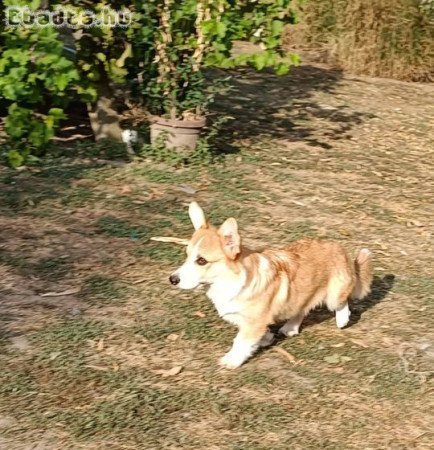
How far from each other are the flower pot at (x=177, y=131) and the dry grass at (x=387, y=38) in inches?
235

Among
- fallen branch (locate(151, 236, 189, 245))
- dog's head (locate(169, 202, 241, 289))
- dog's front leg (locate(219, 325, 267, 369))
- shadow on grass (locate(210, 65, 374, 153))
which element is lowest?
shadow on grass (locate(210, 65, 374, 153))

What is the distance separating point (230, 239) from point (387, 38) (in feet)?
30.1

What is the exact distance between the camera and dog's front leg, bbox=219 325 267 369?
425cm

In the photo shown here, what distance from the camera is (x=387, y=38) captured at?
12.4 m

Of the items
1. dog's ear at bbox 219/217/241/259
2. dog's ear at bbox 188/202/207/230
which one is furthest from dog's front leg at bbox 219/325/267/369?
dog's ear at bbox 188/202/207/230

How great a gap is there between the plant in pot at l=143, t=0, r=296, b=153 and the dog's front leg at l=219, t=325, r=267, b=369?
10.5 feet

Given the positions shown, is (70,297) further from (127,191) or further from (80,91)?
(80,91)

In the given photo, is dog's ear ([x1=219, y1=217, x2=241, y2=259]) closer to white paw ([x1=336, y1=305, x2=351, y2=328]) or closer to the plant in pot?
white paw ([x1=336, y1=305, x2=351, y2=328])

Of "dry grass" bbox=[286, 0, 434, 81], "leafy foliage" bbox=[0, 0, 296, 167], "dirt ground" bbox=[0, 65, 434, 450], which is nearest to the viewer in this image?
"dirt ground" bbox=[0, 65, 434, 450]

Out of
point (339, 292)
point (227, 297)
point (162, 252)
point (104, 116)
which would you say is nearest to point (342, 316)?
point (339, 292)

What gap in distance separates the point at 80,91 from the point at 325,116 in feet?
12.2

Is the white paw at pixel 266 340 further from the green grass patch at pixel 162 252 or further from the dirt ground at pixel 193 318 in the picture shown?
the green grass patch at pixel 162 252

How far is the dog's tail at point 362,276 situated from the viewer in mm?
4922

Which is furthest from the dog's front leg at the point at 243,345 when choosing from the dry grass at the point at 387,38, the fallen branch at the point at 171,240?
the dry grass at the point at 387,38
